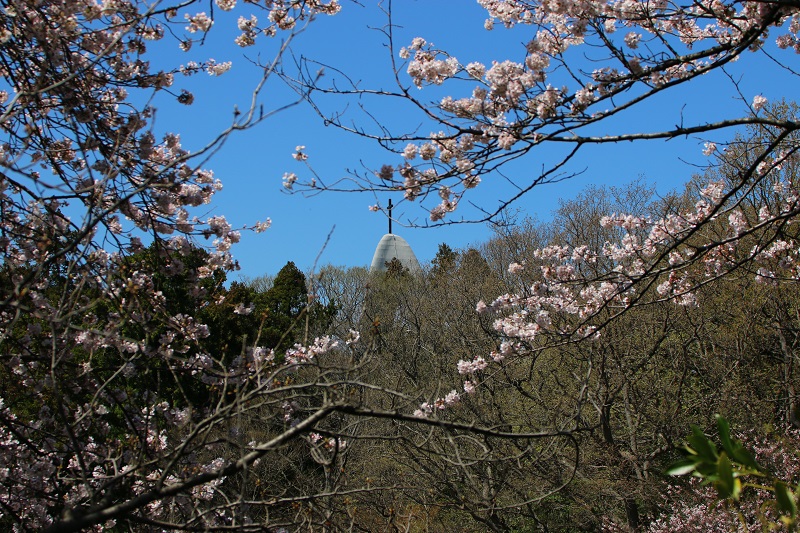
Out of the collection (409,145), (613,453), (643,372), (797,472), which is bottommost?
(797,472)

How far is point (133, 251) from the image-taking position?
13.2 feet

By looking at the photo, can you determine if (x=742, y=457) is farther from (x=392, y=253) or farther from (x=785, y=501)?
(x=392, y=253)

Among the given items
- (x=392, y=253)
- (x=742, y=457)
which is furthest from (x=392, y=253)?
(x=742, y=457)

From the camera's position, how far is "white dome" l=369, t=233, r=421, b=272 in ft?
113

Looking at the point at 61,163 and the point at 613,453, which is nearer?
the point at 61,163

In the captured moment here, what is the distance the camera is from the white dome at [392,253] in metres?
34.5

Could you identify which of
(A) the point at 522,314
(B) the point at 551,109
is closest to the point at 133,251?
(B) the point at 551,109

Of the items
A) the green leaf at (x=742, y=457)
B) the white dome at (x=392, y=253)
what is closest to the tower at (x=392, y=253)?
the white dome at (x=392, y=253)

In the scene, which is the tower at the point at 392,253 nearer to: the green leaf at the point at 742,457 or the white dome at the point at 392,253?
the white dome at the point at 392,253

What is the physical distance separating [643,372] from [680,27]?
6556 mm

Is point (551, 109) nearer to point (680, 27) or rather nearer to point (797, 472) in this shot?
point (680, 27)

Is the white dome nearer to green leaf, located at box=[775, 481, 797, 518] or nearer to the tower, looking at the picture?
the tower

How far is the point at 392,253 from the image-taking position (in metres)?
35.4

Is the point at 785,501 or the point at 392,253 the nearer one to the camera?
the point at 785,501
